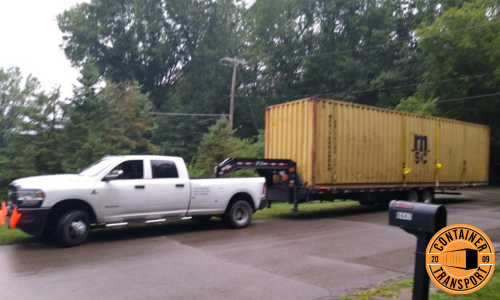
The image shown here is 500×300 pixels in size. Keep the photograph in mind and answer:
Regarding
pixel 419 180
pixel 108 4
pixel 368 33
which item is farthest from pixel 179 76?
pixel 419 180

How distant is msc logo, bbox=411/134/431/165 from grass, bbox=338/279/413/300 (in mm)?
11184

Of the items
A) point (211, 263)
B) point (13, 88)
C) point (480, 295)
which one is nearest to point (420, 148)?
point (211, 263)

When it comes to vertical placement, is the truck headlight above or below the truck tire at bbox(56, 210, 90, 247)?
above

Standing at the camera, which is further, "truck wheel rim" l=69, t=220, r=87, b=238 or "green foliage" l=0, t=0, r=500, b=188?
"green foliage" l=0, t=0, r=500, b=188

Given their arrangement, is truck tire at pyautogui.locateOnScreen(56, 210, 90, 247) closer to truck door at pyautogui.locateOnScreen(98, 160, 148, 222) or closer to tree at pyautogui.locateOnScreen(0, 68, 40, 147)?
truck door at pyautogui.locateOnScreen(98, 160, 148, 222)

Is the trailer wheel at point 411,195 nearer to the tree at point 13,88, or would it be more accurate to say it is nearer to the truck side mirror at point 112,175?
the truck side mirror at point 112,175

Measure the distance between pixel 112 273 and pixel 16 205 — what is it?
126 inches

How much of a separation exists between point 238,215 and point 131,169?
3.11 meters

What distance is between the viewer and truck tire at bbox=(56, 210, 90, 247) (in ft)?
30.4

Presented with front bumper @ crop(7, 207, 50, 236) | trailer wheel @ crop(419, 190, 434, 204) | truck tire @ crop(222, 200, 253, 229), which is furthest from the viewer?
trailer wheel @ crop(419, 190, 434, 204)

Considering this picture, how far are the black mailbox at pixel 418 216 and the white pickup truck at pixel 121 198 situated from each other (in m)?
7.05

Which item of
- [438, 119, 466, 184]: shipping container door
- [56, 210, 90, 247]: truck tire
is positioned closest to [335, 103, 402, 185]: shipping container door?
[438, 119, 466, 184]: shipping container door

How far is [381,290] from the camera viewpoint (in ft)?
20.9

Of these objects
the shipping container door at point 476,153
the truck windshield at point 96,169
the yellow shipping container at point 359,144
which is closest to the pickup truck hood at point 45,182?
the truck windshield at point 96,169
